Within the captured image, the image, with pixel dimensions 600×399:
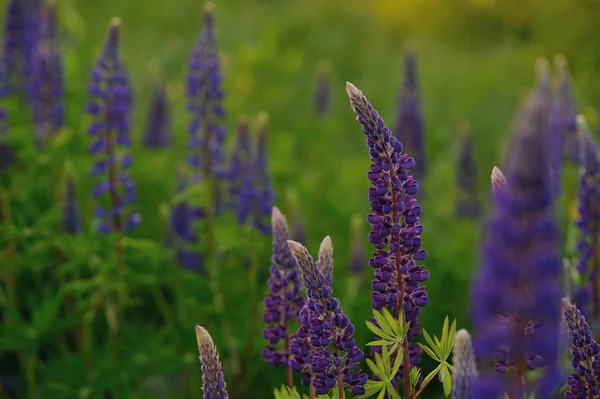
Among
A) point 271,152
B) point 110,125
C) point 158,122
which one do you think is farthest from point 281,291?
point 271,152

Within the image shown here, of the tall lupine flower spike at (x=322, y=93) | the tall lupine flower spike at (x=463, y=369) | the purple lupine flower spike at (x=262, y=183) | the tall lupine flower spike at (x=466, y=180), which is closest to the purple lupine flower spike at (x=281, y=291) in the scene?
the tall lupine flower spike at (x=463, y=369)

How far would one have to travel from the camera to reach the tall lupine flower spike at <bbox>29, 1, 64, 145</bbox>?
14.6 feet

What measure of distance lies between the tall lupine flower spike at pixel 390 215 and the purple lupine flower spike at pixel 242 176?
85.3 inches

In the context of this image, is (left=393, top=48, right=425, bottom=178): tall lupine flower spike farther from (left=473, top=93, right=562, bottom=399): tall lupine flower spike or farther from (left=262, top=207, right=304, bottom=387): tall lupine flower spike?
(left=473, top=93, right=562, bottom=399): tall lupine flower spike

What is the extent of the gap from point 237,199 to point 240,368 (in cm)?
89

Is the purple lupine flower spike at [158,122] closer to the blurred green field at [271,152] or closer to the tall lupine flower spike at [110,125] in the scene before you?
the blurred green field at [271,152]

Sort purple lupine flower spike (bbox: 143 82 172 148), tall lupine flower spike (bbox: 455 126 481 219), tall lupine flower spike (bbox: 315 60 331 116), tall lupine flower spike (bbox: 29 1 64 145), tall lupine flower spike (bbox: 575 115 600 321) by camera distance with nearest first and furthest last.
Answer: tall lupine flower spike (bbox: 575 115 600 321)
tall lupine flower spike (bbox: 29 1 64 145)
purple lupine flower spike (bbox: 143 82 172 148)
tall lupine flower spike (bbox: 455 126 481 219)
tall lupine flower spike (bbox: 315 60 331 116)

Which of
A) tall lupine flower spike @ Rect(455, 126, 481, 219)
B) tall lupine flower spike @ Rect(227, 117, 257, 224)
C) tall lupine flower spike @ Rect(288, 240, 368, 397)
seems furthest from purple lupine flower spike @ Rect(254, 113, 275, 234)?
tall lupine flower spike @ Rect(288, 240, 368, 397)

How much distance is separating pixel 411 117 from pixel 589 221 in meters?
2.70

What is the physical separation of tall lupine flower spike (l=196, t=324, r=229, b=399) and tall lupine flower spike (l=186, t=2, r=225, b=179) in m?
2.33

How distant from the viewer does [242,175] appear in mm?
4203

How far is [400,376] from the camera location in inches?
87.3

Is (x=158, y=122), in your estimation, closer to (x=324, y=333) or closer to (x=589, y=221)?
(x=589, y=221)

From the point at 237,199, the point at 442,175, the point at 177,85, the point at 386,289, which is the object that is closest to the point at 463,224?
the point at 442,175
